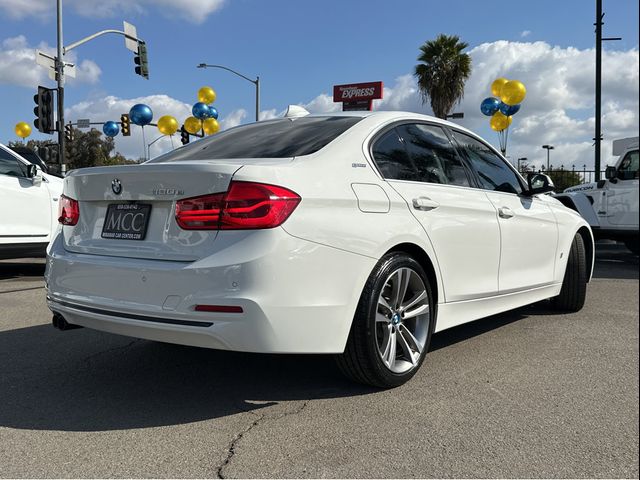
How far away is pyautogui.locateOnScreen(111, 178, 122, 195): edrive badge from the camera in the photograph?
3137 millimetres

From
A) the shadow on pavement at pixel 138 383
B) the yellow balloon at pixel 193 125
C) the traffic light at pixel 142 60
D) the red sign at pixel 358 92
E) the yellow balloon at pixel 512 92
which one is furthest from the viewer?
the yellow balloon at pixel 193 125

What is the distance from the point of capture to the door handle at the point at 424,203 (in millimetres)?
3422

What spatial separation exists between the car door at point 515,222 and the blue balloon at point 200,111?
20.9 metres

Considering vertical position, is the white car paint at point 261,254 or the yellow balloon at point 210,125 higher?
the yellow balloon at point 210,125

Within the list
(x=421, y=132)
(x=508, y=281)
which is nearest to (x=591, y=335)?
(x=508, y=281)

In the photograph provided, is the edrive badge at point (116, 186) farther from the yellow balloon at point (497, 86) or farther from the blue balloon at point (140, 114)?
the blue balloon at point (140, 114)

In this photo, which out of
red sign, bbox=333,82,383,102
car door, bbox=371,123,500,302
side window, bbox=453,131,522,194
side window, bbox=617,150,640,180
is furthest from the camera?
red sign, bbox=333,82,383,102

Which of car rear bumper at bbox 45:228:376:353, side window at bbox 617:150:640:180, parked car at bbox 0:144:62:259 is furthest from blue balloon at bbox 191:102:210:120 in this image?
side window at bbox 617:150:640:180

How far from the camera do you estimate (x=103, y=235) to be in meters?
3.21

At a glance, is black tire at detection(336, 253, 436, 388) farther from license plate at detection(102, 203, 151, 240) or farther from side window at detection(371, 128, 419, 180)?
license plate at detection(102, 203, 151, 240)

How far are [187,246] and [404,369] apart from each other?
143 centimetres

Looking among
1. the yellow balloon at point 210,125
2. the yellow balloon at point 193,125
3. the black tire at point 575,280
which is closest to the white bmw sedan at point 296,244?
the black tire at point 575,280

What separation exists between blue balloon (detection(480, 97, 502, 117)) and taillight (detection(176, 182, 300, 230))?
16.1 meters

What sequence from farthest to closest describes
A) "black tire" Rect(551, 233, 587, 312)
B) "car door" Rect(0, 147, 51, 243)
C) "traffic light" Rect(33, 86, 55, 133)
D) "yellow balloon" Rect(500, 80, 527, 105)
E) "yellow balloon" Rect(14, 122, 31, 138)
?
"yellow balloon" Rect(14, 122, 31, 138) < "traffic light" Rect(33, 86, 55, 133) < "yellow balloon" Rect(500, 80, 527, 105) < "car door" Rect(0, 147, 51, 243) < "black tire" Rect(551, 233, 587, 312)
